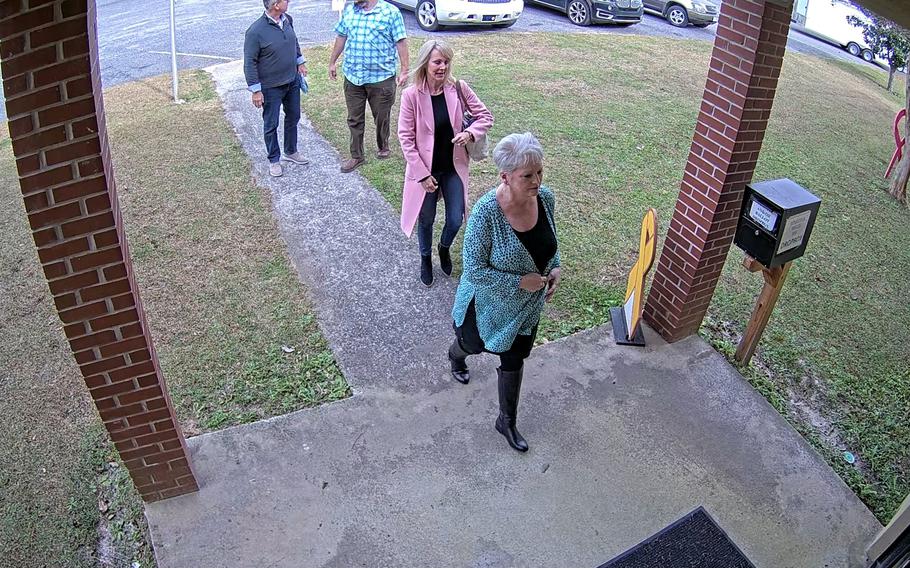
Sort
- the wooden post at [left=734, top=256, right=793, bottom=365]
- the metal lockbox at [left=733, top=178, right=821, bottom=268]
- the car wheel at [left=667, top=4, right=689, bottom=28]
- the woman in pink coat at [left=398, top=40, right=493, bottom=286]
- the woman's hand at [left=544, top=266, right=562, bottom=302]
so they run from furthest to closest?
the car wheel at [left=667, top=4, right=689, bottom=28] → the woman in pink coat at [left=398, top=40, right=493, bottom=286] → the wooden post at [left=734, top=256, right=793, bottom=365] → the metal lockbox at [left=733, top=178, right=821, bottom=268] → the woman's hand at [left=544, top=266, right=562, bottom=302]

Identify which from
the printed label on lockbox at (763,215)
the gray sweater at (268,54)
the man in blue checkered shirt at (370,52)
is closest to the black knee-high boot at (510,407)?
the printed label on lockbox at (763,215)

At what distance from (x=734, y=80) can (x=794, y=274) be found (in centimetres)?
302

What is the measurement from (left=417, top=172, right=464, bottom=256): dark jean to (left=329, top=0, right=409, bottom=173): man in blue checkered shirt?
1802 millimetres

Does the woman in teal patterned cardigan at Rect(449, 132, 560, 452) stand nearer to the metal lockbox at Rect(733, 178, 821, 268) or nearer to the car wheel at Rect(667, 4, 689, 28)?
the metal lockbox at Rect(733, 178, 821, 268)

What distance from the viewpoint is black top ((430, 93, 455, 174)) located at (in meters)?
4.98

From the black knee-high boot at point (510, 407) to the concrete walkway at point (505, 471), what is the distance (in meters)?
0.07

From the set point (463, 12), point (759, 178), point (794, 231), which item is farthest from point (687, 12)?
point (794, 231)

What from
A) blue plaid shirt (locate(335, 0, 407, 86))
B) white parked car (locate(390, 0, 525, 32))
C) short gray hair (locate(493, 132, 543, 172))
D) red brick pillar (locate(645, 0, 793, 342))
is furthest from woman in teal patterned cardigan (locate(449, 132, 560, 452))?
white parked car (locate(390, 0, 525, 32))

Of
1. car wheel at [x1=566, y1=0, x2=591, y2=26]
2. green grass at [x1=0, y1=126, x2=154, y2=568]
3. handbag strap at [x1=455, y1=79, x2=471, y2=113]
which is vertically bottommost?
green grass at [x1=0, y1=126, x2=154, y2=568]

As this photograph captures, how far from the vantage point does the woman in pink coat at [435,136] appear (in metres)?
4.85

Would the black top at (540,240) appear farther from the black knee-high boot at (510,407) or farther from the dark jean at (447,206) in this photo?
the dark jean at (447,206)

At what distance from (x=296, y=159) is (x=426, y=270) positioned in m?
2.84

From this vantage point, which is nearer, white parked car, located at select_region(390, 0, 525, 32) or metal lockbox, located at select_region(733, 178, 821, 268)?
metal lockbox, located at select_region(733, 178, 821, 268)

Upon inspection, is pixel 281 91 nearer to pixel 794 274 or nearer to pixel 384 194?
pixel 384 194
